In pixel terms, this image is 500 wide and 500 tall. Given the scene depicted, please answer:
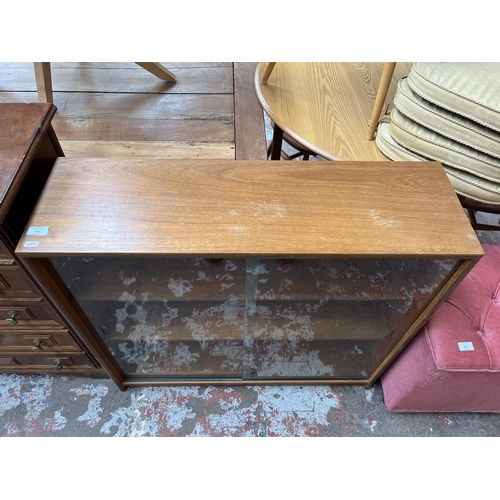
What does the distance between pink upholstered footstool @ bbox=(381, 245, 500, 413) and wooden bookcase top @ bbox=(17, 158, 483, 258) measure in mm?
319

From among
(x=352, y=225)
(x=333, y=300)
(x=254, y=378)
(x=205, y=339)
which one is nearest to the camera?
(x=352, y=225)

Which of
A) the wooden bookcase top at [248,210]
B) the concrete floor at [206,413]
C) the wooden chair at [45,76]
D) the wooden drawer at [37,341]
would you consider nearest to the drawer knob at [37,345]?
the wooden drawer at [37,341]

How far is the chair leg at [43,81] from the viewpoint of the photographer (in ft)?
3.00

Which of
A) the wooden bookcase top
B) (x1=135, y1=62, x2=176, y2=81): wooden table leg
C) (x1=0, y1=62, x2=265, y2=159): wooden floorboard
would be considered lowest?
(x1=0, y1=62, x2=265, y2=159): wooden floorboard

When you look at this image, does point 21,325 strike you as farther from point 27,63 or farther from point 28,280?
point 27,63

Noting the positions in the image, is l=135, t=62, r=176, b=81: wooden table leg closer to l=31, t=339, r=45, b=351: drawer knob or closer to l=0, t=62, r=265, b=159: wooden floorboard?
l=0, t=62, r=265, b=159: wooden floorboard

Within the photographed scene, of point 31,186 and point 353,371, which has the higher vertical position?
point 31,186

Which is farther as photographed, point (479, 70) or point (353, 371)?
point (353, 371)

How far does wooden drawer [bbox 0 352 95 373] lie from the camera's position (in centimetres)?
94

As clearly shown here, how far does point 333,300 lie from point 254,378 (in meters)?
0.41

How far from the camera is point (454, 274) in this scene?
64 cm

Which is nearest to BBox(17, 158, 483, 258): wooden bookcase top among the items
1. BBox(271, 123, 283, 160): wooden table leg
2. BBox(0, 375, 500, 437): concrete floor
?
BBox(271, 123, 283, 160): wooden table leg

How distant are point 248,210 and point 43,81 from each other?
0.73 metres

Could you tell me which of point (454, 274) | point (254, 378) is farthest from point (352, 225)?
point (254, 378)
